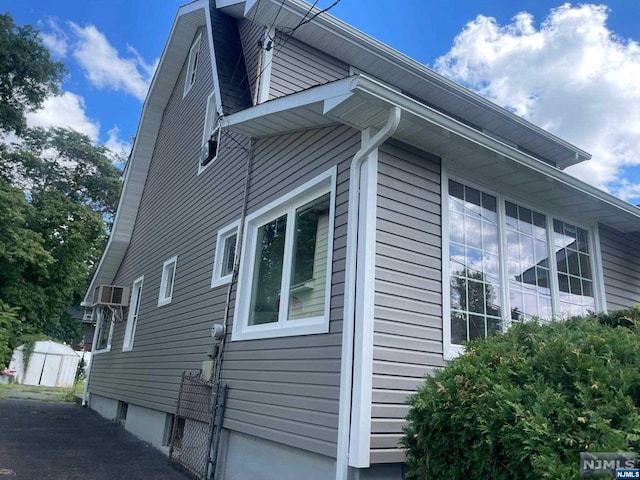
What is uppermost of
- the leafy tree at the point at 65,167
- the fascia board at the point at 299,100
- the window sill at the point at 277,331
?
the leafy tree at the point at 65,167

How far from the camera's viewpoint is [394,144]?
431cm

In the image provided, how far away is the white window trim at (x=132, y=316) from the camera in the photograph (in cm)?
1067

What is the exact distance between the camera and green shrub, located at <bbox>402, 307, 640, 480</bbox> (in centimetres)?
219

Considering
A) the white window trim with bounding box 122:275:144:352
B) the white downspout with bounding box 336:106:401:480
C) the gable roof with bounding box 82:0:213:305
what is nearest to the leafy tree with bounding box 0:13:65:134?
the gable roof with bounding box 82:0:213:305

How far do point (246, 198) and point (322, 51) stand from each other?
2.89m

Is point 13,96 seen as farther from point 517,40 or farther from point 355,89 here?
point 355,89

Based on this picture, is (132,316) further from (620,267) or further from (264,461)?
(620,267)

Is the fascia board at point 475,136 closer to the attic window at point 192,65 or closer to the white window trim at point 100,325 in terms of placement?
the attic window at point 192,65

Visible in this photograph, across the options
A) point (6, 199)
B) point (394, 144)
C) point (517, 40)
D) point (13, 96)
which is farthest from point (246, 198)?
point (13, 96)

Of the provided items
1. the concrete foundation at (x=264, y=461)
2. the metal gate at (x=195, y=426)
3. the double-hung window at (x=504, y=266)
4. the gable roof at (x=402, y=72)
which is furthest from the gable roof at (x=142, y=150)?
the concrete foundation at (x=264, y=461)

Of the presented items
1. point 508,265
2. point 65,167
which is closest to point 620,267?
point 508,265

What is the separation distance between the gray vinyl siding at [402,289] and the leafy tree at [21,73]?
22.9 metres

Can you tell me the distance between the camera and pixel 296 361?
173 inches

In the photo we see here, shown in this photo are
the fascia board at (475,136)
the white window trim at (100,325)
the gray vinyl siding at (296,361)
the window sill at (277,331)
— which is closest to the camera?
the fascia board at (475,136)
